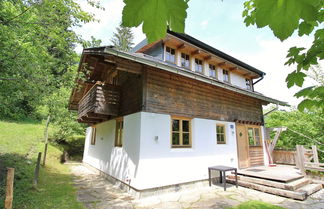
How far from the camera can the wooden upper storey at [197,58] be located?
26.0 ft

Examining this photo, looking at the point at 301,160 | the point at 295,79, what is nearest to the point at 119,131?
the point at 295,79

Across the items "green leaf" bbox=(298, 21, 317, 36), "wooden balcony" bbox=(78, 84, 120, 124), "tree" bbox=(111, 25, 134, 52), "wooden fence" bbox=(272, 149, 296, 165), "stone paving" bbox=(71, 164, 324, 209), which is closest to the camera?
"green leaf" bbox=(298, 21, 317, 36)

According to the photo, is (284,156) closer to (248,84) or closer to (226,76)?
(248,84)

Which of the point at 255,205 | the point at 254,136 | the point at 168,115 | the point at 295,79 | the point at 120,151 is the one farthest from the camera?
the point at 254,136

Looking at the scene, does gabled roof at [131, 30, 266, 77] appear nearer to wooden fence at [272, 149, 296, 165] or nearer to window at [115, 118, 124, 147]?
window at [115, 118, 124, 147]

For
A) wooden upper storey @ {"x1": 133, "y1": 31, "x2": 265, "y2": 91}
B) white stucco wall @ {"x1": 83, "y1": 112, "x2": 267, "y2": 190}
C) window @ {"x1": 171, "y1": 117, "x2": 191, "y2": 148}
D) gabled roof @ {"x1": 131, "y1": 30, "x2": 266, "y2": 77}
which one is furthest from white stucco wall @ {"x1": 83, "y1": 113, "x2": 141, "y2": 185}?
gabled roof @ {"x1": 131, "y1": 30, "x2": 266, "y2": 77}

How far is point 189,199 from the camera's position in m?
5.28

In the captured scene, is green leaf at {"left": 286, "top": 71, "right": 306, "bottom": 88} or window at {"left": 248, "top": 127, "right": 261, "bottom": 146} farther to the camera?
window at {"left": 248, "top": 127, "right": 261, "bottom": 146}

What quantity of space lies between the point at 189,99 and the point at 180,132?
145 cm

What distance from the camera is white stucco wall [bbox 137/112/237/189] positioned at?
5.49 meters

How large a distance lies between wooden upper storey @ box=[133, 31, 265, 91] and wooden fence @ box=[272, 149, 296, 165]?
4.49m

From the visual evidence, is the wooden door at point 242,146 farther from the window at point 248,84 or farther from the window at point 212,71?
the window at point 248,84

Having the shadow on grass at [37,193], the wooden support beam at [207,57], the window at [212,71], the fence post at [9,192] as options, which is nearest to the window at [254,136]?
the window at [212,71]

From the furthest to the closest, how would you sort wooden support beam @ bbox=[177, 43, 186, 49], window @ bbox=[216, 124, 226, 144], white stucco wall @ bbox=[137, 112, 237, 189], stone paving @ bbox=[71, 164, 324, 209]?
wooden support beam @ bbox=[177, 43, 186, 49] < window @ bbox=[216, 124, 226, 144] < white stucco wall @ bbox=[137, 112, 237, 189] < stone paving @ bbox=[71, 164, 324, 209]
